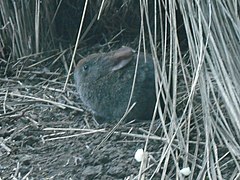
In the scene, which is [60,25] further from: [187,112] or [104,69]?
[187,112]

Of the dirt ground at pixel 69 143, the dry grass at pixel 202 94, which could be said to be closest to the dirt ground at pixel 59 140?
the dirt ground at pixel 69 143

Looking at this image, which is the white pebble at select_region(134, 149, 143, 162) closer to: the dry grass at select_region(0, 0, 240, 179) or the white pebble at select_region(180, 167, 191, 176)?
the dry grass at select_region(0, 0, 240, 179)

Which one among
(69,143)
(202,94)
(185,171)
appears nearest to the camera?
(185,171)

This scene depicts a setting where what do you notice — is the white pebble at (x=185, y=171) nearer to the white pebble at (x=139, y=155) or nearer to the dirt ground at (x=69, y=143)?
the dirt ground at (x=69, y=143)

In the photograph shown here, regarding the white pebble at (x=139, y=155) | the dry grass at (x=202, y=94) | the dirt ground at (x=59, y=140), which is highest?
the dry grass at (x=202, y=94)

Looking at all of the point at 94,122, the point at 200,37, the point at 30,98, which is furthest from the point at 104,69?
the point at 200,37

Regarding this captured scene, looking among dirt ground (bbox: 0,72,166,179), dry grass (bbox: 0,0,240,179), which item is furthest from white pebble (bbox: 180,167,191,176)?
dirt ground (bbox: 0,72,166,179)

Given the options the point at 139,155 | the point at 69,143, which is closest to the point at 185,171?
the point at 139,155

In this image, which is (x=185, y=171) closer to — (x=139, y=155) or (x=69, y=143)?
(x=139, y=155)
